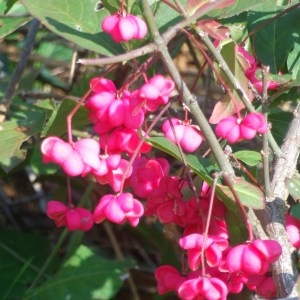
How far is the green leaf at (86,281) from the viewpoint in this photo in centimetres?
196

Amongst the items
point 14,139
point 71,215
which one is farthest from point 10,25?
point 71,215

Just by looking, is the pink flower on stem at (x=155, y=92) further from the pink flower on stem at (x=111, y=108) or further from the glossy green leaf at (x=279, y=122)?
the glossy green leaf at (x=279, y=122)

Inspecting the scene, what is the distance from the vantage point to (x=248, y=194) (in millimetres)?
1105

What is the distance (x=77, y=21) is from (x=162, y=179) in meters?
0.28

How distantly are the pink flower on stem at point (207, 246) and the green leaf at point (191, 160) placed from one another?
0.25 ft

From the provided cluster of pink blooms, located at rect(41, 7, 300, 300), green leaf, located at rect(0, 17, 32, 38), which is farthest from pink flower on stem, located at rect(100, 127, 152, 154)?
green leaf, located at rect(0, 17, 32, 38)

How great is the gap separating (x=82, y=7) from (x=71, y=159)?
0.34 m

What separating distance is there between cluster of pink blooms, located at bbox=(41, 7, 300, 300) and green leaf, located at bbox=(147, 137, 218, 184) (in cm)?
2

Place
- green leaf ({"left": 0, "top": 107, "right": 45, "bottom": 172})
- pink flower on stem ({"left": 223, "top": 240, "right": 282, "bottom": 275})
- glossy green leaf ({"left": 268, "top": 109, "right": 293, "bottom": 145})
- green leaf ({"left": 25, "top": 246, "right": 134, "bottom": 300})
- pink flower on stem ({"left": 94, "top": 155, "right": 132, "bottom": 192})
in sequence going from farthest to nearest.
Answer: green leaf ({"left": 25, "top": 246, "right": 134, "bottom": 300}) < glossy green leaf ({"left": 268, "top": 109, "right": 293, "bottom": 145}) < green leaf ({"left": 0, "top": 107, "right": 45, "bottom": 172}) < pink flower on stem ({"left": 94, "top": 155, "right": 132, "bottom": 192}) < pink flower on stem ({"left": 223, "top": 240, "right": 282, "bottom": 275})

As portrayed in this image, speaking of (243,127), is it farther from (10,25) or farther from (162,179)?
(10,25)

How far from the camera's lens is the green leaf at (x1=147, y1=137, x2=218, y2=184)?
44.8 inches

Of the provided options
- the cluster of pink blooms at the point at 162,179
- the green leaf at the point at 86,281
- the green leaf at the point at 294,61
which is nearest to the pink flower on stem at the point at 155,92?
the cluster of pink blooms at the point at 162,179

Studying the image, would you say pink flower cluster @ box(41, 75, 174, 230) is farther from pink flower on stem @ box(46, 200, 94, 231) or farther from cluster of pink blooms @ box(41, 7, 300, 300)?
pink flower on stem @ box(46, 200, 94, 231)

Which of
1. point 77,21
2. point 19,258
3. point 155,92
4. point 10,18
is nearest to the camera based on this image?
point 155,92
